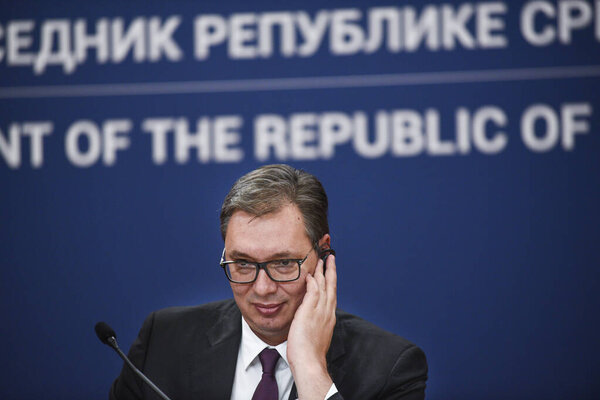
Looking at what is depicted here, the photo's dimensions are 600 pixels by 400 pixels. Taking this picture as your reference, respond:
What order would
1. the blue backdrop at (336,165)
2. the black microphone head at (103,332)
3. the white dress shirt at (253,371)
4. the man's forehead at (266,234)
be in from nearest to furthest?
1. the black microphone head at (103,332)
2. the man's forehead at (266,234)
3. the white dress shirt at (253,371)
4. the blue backdrop at (336,165)

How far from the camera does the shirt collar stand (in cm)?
177

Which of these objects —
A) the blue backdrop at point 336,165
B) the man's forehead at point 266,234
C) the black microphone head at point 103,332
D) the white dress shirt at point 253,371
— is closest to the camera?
the black microphone head at point 103,332

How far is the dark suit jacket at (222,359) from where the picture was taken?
67.9 inches

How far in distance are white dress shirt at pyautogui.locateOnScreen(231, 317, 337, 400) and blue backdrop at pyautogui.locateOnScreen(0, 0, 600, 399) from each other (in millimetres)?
1175

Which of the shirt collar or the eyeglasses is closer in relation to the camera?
the eyeglasses

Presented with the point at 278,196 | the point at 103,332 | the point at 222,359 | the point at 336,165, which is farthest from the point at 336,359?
the point at 336,165

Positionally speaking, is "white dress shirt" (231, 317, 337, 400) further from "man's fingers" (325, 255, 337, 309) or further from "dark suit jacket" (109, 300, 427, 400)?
"man's fingers" (325, 255, 337, 309)

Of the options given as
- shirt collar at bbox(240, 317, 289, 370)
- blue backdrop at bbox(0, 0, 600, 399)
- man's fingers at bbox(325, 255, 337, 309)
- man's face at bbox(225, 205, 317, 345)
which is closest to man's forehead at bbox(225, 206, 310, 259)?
man's face at bbox(225, 205, 317, 345)

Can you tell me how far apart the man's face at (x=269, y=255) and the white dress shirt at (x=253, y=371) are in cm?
5

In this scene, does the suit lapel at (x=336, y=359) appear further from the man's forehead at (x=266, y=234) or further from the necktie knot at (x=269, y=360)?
the man's forehead at (x=266, y=234)

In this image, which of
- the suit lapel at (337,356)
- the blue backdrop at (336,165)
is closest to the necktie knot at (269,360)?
the suit lapel at (337,356)

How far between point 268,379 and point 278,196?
45cm

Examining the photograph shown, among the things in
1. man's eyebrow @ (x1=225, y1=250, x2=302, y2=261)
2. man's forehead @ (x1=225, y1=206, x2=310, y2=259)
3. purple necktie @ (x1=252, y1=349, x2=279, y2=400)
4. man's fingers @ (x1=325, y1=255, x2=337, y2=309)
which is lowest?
purple necktie @ (x1=252, y1=349, x2=279, y2=400)

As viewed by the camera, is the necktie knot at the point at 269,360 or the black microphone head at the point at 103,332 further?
the necktie knot at the point at 269,360
